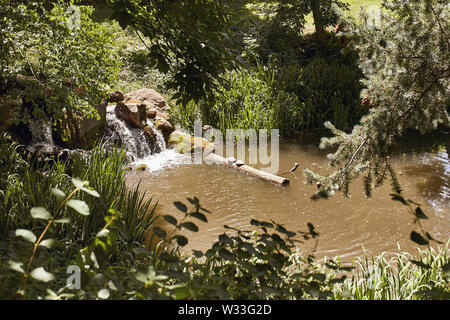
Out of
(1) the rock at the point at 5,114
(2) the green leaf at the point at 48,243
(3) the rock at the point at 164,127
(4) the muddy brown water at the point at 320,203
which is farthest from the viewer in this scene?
(3) the rock at the point at 164,127

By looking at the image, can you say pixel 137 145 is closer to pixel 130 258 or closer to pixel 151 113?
pixel 151 113

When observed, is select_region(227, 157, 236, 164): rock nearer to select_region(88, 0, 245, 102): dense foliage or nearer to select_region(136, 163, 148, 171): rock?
select_region(136, 163, 148, 171): rock

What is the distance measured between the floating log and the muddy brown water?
0.10m

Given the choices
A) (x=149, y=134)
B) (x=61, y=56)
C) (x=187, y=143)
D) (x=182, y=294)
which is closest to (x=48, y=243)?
(x=182, y=294)

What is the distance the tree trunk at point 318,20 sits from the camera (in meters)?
10.8

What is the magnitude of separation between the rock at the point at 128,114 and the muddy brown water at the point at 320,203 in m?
1.37

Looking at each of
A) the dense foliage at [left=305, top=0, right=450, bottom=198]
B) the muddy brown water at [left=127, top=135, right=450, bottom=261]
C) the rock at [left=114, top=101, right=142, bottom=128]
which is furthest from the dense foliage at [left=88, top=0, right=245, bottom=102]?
the rock at [left=114, top=101, right=142, bottom=128]

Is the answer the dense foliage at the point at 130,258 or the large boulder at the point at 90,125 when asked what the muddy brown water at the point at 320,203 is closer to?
the dense foliage at the point at 130,258

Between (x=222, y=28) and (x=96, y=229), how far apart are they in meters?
2.14

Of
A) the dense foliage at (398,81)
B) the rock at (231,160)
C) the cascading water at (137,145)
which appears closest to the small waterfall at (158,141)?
the cascading water at (137,145)

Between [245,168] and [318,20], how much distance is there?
6.84 m

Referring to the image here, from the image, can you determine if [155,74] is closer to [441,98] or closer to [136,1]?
[136,1]

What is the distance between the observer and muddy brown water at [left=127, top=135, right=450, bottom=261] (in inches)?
180
